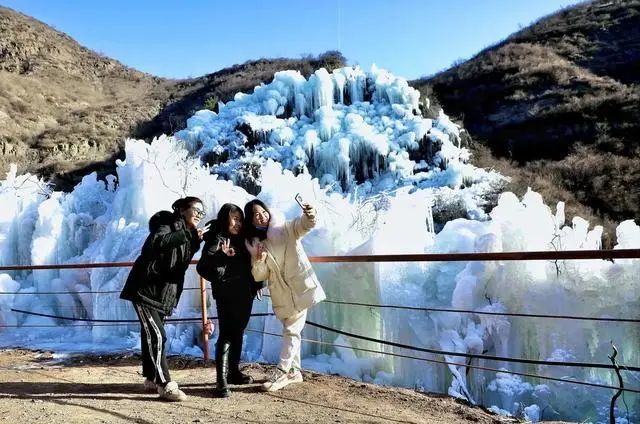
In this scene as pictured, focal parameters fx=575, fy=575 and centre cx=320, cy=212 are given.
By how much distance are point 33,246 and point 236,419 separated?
9.91 m

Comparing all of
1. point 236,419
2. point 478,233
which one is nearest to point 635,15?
point 478,233

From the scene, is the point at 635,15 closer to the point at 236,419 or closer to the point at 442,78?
the point at 442,78

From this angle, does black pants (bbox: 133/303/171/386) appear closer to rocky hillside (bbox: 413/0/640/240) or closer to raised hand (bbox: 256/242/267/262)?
raised hand (bbox: 256/242/267/262)

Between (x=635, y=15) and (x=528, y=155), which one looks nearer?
(x=528, y=155)

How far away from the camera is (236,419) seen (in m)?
3.27

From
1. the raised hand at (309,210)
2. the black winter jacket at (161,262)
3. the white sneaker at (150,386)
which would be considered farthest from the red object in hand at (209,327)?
the raised hand at (309,210)

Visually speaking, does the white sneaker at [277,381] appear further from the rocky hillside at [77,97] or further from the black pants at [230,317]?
the rocky hillside at [77,97]

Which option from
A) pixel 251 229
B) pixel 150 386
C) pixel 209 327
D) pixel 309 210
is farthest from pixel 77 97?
pixel 309 210

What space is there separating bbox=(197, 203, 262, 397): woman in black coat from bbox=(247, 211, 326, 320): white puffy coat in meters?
0.09

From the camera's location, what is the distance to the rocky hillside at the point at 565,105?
19562 millimetres

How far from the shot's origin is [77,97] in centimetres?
4350

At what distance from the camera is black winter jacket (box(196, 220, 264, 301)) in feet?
11.7

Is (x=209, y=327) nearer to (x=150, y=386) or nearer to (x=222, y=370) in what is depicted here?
(x=150, y=386)

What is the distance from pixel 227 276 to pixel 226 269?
5 cm
